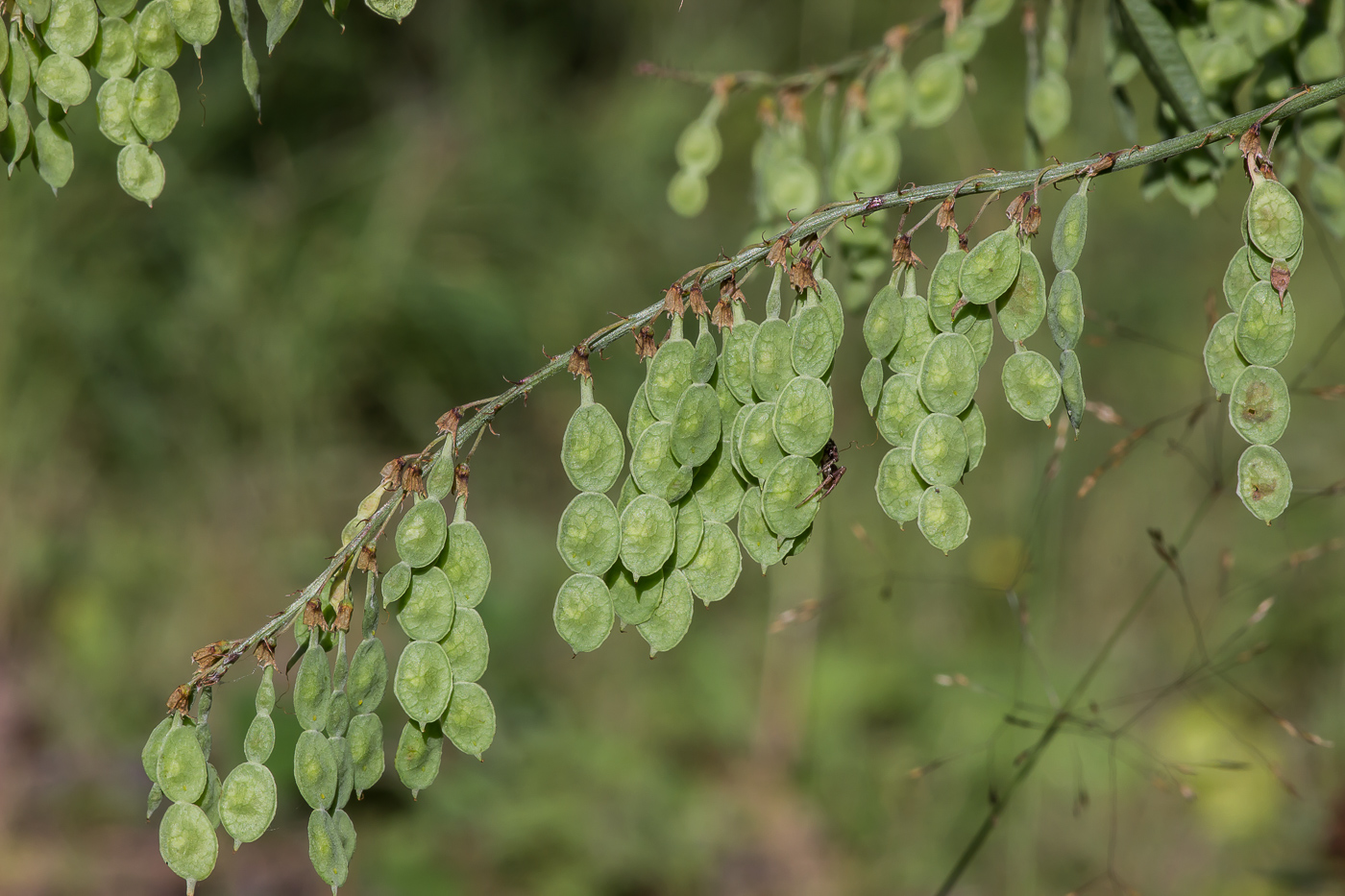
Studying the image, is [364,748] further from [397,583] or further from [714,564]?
[714,564]

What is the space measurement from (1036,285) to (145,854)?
279 centimetres

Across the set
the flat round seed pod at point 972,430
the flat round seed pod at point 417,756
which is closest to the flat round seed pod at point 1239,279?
the flat round seed pod at point 972,430

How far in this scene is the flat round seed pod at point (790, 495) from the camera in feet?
3.18

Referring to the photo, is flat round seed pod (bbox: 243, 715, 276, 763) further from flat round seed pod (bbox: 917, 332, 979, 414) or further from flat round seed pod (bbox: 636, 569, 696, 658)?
flat round seed pod (bbox: 917, 332, 979, 414)

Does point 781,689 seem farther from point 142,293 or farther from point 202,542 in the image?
point 142,293

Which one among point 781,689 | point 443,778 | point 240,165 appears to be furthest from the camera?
point 240,165

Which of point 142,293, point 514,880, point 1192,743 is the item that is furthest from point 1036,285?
point 142,293

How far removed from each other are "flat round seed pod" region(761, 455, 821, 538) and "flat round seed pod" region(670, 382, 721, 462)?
2.5 inches

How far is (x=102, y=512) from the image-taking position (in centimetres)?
399

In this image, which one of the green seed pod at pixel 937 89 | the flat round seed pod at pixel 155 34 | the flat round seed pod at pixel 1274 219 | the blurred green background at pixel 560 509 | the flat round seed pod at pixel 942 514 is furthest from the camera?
the blurred green background at pixel 560 509

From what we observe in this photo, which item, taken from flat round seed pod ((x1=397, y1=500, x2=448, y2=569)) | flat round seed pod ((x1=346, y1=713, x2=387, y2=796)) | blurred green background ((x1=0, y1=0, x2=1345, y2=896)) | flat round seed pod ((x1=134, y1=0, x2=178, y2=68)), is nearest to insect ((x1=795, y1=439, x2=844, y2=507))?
flat round seed pod ((x1=397, y1=500, x2=448, y2=569))

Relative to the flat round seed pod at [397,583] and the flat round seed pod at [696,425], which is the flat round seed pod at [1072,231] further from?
the flat round seed pod at [397,583]

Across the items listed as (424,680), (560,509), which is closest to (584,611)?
(424,680)

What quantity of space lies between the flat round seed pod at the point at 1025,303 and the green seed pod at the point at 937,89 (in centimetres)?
74
